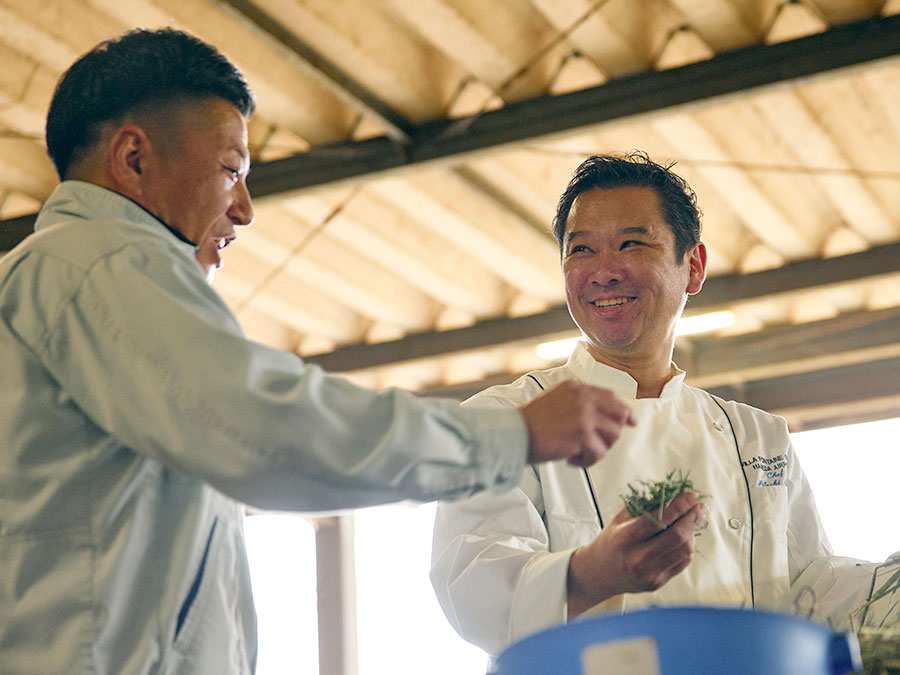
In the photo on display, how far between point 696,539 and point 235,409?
47.1 inches

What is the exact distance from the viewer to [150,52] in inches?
70.7

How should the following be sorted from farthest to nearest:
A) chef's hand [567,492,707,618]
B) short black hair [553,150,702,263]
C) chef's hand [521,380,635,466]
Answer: short black hair [553,150,702,263] → chef's hand [567,492,707,618] → chef's hand [521,380,635,466]

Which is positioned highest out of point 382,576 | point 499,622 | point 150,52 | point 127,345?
point 382,576

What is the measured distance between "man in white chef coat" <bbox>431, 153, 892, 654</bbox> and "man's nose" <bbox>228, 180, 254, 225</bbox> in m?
0.66

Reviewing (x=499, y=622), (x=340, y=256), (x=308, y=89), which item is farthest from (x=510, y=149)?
(x=499, y=622)

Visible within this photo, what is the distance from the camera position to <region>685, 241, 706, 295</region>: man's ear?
8.79 feet

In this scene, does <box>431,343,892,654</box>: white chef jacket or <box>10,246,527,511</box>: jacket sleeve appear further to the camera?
<box>431,343,892,654</box>: white chef jacket

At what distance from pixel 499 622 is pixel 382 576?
305 inches

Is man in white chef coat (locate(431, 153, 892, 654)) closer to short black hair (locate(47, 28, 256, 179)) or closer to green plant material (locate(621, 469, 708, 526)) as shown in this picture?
green plant material (locate(621, 469, 708, 526))

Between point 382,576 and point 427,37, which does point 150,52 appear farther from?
point 382,576

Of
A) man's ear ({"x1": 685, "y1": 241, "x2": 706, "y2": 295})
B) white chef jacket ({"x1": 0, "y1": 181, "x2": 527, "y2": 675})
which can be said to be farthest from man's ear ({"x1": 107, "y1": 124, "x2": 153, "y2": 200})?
man's ear ({"x1": 685, "y1": 241, "x2": 706, "y2": 295})

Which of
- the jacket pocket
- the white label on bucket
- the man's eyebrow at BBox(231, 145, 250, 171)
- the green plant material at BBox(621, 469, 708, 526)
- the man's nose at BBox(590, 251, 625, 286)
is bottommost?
the white label on bucket

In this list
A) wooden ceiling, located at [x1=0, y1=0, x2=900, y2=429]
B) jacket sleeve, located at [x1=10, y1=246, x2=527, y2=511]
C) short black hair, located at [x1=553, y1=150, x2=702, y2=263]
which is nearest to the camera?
jacket sleeve, located at [x1=10, y1=246, x2=527, y2=511]

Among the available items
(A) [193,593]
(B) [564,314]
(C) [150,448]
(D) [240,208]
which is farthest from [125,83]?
(B) [564,314]
